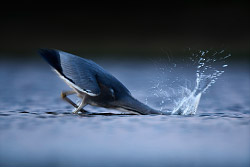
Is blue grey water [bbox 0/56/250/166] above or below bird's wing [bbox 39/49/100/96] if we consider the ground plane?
below

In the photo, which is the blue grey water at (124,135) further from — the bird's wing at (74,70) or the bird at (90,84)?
the bird's wing at (74,70)

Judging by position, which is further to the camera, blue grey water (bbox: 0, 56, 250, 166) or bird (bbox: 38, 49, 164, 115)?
bird (bbox: 38, 49, 164, 115)

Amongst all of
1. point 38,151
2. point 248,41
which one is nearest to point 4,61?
point 248,41

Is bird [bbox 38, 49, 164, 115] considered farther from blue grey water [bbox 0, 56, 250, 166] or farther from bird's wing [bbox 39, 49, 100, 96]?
blue grey water [bbox 0, 56, 250, 166]

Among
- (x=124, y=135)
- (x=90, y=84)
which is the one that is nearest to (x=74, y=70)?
(x=90, y=84)

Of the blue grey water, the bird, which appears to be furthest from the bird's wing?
the blue grey water

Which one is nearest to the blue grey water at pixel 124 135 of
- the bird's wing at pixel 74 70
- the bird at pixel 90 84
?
the bird at pixel 90 84

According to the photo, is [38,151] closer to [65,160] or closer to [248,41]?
[65,160]
